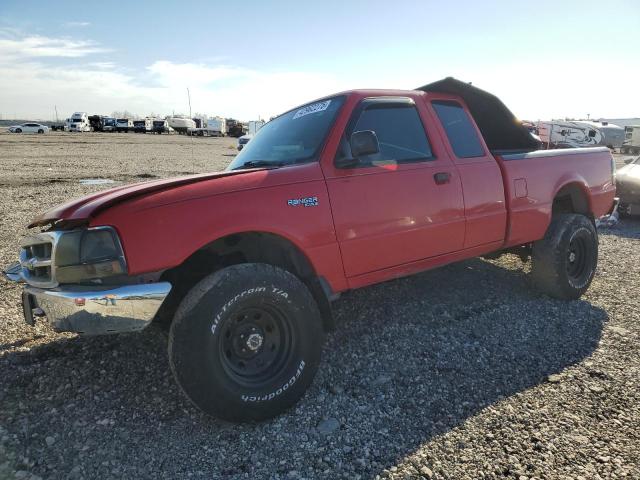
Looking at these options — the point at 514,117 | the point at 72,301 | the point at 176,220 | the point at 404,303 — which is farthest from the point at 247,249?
the point at 514,117

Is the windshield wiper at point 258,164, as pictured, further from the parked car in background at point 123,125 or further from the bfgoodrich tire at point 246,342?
the parked car in background at point 123,125

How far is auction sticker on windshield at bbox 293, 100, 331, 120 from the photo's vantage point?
347cm

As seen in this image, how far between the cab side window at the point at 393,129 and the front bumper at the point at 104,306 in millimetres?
1738

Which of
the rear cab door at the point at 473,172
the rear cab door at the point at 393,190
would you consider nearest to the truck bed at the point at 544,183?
the rear cab door at the point at 473,172

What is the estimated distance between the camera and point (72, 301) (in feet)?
7.61

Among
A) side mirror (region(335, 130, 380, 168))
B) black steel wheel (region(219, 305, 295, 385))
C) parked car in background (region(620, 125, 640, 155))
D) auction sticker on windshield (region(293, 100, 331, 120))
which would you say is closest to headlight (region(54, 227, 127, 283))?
black steel wheel (region(219, 305, 295, 385))

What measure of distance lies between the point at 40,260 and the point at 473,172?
10.6 feet

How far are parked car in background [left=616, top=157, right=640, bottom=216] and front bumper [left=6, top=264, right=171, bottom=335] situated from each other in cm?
957

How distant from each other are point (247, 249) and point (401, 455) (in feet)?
5.18

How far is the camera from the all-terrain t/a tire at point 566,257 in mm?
4406

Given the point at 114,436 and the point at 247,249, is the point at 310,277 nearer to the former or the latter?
the point at 247,249

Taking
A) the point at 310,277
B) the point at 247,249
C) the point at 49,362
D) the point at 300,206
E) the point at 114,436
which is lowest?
the point at 114,436

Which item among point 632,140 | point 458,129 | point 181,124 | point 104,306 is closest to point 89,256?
point 104,306

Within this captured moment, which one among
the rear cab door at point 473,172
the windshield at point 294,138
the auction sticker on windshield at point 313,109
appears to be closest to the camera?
the windshield at point 294,138
